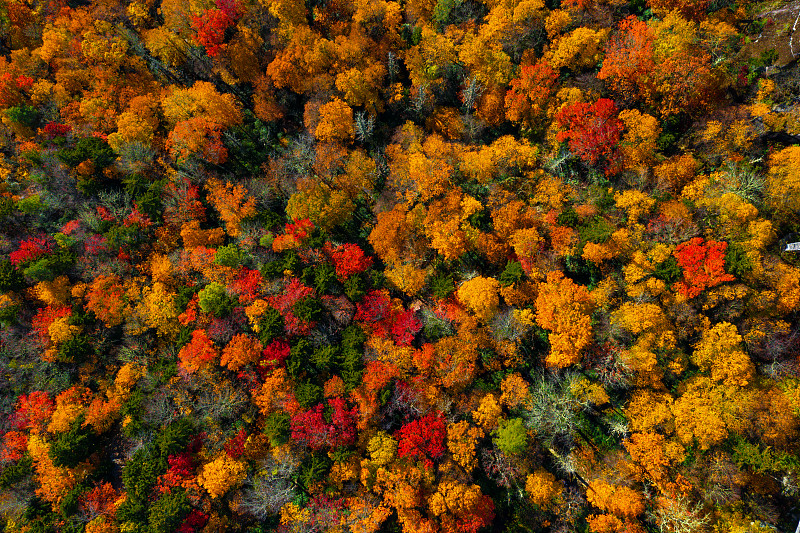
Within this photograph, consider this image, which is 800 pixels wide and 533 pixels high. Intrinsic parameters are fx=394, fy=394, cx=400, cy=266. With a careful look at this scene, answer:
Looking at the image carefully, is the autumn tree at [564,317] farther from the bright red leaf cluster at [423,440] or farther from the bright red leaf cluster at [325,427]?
the bright red leaf cluster at [325,427]

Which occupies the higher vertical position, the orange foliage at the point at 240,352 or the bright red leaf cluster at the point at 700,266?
the bright red leaf cluster at the point at 700,266

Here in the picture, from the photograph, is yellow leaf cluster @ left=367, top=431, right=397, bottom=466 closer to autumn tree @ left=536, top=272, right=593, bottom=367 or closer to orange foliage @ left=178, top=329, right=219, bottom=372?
autumn tree @ left=536, top=272, right=593, bottom=367

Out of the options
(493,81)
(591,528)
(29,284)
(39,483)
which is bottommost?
(591,528)

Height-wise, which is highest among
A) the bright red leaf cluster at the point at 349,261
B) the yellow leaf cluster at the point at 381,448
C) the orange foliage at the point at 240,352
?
the bright red leaf cluster at the point at 349,261

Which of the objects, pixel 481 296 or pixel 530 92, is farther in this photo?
pixel 530 92

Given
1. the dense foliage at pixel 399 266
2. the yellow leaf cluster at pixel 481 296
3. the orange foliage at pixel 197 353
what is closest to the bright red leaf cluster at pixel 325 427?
the dense foliage at pixel 399 266

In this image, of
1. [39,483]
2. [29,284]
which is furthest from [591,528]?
[29,284]

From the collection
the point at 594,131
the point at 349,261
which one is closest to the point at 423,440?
the point at 349,261

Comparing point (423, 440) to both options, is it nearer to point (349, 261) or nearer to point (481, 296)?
point (481, 296)

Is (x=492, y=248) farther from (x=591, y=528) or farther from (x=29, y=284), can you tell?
(x=29, y=284)

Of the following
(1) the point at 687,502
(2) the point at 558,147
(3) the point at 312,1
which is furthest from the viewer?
(3) the point at 312,1

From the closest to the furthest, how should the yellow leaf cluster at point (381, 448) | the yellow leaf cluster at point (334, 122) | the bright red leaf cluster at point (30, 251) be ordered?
the yellow leaf cluster at point (381, 448) < the bright red leaf cluster at point (30, 251) < the yellow leaf cluster at point (334, 122)
